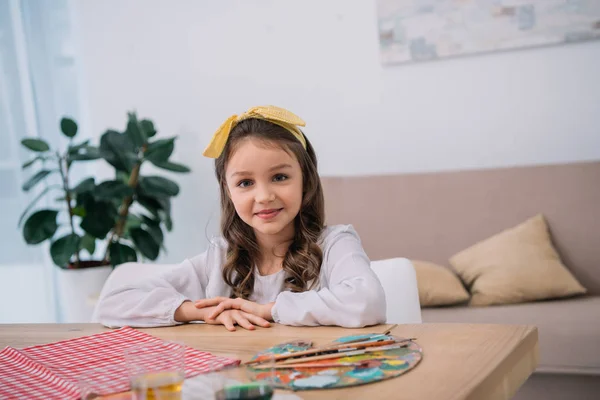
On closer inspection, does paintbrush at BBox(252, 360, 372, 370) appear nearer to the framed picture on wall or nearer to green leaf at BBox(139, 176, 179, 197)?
the framed picture on wall

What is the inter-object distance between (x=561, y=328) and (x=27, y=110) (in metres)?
3.12

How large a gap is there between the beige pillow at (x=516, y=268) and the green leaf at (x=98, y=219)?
5.40 ft

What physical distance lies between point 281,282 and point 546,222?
1.65 meters

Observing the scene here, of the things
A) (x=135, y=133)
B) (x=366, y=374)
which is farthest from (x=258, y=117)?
(x=135, y=133)

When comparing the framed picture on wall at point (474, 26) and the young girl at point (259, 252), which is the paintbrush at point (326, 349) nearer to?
the young girl at point (259, 252)

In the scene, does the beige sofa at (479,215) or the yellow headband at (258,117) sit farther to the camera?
the beige sofa at (479,215)

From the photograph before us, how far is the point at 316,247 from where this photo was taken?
1.68 m

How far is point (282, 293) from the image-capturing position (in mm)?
1422

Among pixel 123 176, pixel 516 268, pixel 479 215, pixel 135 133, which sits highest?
pixel 135 133

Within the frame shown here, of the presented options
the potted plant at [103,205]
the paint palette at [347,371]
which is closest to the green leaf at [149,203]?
the potted plant at [103,205]

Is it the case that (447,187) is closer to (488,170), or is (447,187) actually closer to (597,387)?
(488,170)

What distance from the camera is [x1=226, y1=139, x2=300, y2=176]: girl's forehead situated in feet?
5.34

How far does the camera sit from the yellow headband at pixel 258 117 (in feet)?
5.45

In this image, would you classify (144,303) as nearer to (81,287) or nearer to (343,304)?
(343,304)
